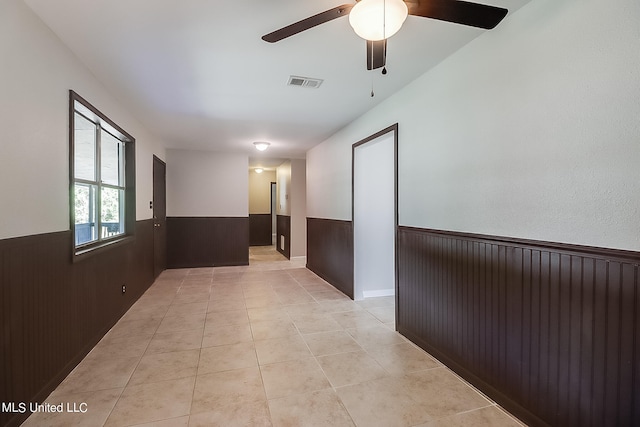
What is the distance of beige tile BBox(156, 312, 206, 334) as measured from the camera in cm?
328

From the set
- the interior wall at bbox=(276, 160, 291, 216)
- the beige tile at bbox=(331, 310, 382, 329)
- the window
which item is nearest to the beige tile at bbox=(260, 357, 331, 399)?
the beige tile at bbox=(331, 310, 382, 329)

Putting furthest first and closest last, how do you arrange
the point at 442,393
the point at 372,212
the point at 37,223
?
the point at 372,212 → the point at 442,393 → the point at 37,223

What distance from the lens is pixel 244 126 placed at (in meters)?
4.59

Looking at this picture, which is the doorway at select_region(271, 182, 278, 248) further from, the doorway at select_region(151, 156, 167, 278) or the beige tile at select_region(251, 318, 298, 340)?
the beige tile at select_region(251, 318, 298, 340)

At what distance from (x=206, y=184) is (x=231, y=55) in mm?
4533

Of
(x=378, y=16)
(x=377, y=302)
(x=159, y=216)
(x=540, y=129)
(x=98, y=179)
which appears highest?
(x=378, y=16)

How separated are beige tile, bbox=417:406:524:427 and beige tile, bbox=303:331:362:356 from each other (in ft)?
3.35

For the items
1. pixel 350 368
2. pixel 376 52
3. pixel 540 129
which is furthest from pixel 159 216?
pixel 540 129

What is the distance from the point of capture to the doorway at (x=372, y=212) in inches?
171

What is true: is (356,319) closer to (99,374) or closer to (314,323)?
(314,323)

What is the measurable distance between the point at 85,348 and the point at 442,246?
3.08 m

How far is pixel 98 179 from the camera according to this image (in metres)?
3.20

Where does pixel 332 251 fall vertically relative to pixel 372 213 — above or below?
below

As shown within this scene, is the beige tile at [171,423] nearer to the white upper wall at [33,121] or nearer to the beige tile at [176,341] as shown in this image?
the beige tile at [176,341]
